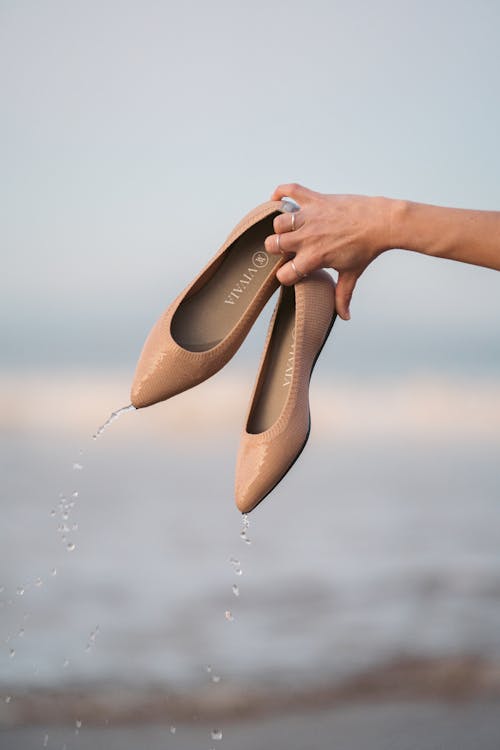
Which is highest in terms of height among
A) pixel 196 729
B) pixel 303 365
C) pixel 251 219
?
pixel 251 219

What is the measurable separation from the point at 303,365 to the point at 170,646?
3.58m

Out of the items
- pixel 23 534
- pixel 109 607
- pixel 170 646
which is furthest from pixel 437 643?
pixel 23 534

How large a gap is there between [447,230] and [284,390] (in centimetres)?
61

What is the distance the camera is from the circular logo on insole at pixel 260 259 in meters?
2.65

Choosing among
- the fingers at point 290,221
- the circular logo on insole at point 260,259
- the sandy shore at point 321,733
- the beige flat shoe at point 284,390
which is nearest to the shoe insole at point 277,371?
the beige flat shoe at point 284,390

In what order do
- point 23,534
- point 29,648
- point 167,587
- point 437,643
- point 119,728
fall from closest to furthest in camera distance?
point 119,728 → point 29,648 → point 437,643 → point 167,587 → point 23,534

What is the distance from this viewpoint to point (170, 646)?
564cm

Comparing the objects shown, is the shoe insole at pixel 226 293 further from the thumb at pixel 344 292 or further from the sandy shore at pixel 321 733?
the sandy shore at pixel 321 733

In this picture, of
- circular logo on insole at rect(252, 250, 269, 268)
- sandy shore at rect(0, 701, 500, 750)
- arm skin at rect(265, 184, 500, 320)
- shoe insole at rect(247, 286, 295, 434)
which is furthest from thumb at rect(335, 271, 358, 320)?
sandy shore at rect(0, 701, 500, 750)

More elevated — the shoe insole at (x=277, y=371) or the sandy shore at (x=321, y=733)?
the shoe insole at (x=277, y=371)

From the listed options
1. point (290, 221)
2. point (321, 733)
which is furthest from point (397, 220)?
point (321, 733)

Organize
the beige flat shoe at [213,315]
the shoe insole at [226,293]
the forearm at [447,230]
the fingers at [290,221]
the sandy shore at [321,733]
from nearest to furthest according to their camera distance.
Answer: the forearm at [447,230] → the fingers at [290,221] → the beige flat shoe at [213,315] → the shoe insole at [226,293] → the sandy shore at [321,733]

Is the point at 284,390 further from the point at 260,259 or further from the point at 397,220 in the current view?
the point at 397,220

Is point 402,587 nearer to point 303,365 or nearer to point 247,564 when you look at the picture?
point 247,564
